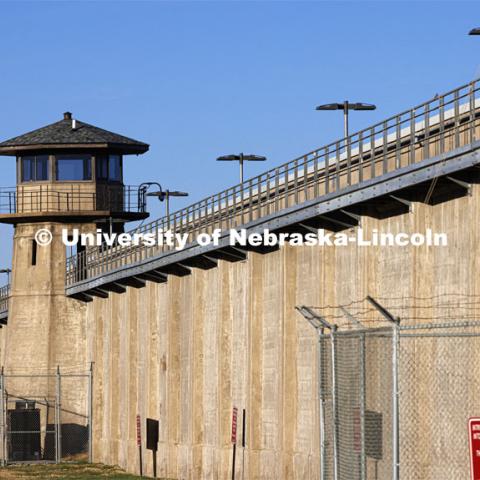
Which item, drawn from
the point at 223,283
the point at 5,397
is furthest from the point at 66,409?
the point at 223,283

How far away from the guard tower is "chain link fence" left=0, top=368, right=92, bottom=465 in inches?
39.1

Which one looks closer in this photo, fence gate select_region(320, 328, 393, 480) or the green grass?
fence gate select_region(320, 328, 393, 480)

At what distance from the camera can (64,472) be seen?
44500 mm

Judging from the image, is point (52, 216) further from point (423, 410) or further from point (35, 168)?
point (423, 410)

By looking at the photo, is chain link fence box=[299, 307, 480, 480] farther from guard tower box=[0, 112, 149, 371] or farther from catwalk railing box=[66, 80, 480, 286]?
guard tower box=[0, 112, 149, 371]

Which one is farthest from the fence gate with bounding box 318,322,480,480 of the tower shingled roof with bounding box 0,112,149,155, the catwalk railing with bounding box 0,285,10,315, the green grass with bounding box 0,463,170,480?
the catwalk railing with bounding box 0,285,10,315

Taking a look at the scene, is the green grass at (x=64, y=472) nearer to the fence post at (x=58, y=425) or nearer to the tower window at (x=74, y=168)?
the fence post at (x=58, y=425)

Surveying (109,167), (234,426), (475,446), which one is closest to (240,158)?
(109,167)

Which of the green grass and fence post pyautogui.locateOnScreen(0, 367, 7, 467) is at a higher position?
fence post pyautogui.locateOnScreen(0, 367, 7, 467)

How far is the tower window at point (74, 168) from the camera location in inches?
2197

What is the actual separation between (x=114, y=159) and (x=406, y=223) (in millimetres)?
31444

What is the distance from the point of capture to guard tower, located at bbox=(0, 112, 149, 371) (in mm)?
55094

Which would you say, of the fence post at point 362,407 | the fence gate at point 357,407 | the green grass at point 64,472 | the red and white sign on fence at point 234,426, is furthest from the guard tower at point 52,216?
the fence post at point 362,407

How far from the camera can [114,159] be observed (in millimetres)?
56500
